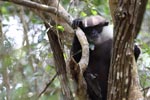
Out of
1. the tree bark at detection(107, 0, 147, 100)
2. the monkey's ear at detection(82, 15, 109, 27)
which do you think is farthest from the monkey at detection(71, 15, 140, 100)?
the tree bark at detection(107, 0, 147, 100)

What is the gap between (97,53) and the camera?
2863mm

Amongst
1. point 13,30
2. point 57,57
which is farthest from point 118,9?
point 13,30

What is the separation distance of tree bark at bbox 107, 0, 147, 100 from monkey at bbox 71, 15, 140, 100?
0.58 m

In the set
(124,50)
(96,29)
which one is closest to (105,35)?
(96,29)

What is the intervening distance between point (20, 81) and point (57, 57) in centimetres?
53

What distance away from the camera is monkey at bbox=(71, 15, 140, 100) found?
101 inches

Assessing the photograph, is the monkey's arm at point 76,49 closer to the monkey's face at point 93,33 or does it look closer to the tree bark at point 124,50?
the monkey's face at point 93,33

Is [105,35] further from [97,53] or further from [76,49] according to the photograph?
[76,49]

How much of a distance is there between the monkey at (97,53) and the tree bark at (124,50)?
582 millimetres

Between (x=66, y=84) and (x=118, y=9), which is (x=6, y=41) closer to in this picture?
(x=66, y=84)

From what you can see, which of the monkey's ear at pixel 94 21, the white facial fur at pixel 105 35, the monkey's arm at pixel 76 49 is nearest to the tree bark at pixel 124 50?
the monkey's arm at pixel 76 49

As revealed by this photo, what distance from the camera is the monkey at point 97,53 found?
2.56m

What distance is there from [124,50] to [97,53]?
1078 mm

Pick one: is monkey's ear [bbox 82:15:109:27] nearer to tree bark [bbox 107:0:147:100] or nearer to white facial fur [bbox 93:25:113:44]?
white facial fur [bbox 93:25:113:44]
